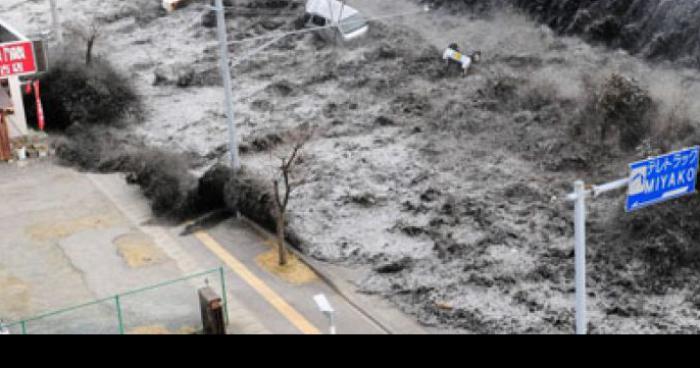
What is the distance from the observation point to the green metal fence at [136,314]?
21703 millimetres

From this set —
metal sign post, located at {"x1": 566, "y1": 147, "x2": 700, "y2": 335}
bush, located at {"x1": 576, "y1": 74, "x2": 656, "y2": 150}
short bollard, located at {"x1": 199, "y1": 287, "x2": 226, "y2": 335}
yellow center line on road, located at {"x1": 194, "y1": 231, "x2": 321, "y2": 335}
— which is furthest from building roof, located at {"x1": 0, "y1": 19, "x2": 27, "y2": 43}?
metal sign post, located at {"x1": 566, "y1": 147, "x2": 700, "y2": 335}

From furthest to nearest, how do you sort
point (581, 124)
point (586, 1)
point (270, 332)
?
point (586, 1)
point (581, 124)
point (270, 332)

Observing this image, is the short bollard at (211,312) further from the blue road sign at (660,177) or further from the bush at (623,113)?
the bush at (623,113)

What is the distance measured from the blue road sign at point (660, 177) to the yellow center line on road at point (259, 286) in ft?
29.1

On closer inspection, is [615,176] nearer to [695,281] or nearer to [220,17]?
[695,281]

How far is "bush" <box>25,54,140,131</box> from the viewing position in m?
37.5

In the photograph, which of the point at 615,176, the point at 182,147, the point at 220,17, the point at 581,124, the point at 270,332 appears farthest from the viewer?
the point at 182,147

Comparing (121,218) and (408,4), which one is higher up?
(408,4)

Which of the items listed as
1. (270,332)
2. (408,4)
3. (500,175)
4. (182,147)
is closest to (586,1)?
(408,4)

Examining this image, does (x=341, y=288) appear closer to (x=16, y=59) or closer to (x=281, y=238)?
(x=281, y=238)

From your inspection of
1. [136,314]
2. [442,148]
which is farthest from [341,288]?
[442,148]

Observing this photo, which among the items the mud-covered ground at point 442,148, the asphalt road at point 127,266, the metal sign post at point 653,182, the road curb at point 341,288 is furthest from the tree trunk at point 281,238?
the metal sign post at point 653,182

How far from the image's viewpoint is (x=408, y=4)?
158ft

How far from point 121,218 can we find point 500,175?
11321 millimetres
